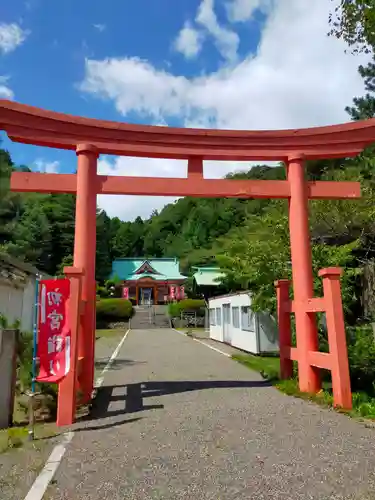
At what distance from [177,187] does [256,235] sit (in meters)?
12.8

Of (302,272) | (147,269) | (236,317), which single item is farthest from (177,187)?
(147,269)

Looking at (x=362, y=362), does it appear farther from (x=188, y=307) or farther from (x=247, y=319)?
(x=188, y=307)

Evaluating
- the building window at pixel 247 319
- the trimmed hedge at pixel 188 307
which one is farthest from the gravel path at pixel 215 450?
the trimmed hedge at pixel 188 307

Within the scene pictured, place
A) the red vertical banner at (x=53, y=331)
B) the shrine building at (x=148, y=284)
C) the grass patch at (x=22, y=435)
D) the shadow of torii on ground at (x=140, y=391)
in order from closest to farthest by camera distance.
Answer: the grass patch at (x=22, y=435) < the red vertical banner at (x=53, y=331) < the shadow of torii on ground at (x=140, y=391) < the shrine building at (x=148, y=284)

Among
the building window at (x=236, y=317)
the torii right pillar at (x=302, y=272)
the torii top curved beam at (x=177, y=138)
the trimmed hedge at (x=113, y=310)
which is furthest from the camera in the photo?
the trimmed hedge at (x=113, y=310)

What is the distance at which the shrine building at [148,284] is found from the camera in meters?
45.0

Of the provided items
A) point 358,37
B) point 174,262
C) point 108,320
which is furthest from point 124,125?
point 174,262

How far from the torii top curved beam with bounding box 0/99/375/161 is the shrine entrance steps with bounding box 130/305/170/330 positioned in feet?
86.5

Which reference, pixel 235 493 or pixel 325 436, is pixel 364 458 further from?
pixel 235 493

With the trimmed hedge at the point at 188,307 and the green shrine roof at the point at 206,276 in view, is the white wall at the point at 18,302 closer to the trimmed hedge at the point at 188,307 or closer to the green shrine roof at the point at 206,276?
the trimmed hedge at the point at 188,307

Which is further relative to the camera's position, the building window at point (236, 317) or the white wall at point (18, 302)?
the building window at point (236, 317)

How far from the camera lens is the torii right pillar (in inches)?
298

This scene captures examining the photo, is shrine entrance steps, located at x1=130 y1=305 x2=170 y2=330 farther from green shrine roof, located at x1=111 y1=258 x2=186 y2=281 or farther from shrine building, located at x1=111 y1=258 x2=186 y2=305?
green shrine roof, located at x1=111 y1=258 x2=186 y2=281

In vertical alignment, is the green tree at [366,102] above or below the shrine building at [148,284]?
above
